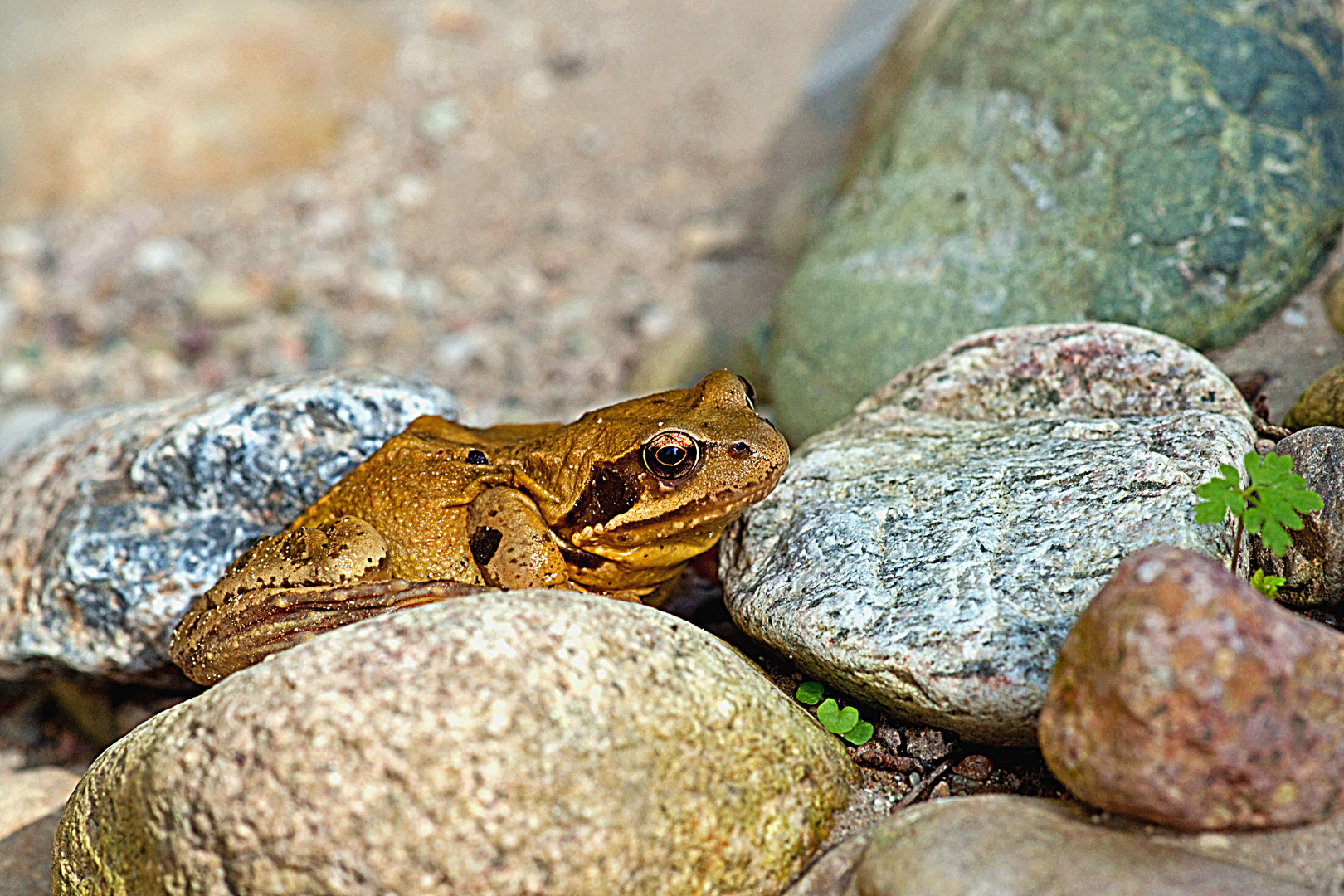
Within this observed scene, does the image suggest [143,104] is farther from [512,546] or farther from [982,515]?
[982,515]

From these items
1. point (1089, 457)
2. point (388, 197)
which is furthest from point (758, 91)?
point (1089, 457)

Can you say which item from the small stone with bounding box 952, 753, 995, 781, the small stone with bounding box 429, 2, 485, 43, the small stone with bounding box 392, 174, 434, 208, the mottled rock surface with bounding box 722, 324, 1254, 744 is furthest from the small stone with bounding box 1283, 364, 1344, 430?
the small stone with bounding box 429, 2, 485, 43

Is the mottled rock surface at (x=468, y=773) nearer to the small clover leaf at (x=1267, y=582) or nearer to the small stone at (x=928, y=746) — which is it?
the small stone at (x=928, y=746)

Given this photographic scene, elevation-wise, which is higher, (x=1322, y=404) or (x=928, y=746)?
(x=1322, y=404)

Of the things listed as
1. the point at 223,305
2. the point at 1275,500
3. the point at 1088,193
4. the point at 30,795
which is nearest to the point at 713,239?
the point at 1088,193

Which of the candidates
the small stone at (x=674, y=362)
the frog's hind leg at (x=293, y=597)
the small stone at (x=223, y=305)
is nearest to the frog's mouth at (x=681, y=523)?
the frog's hind leg at (x=293, y=597)

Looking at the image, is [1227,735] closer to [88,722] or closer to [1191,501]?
[1191,501]
